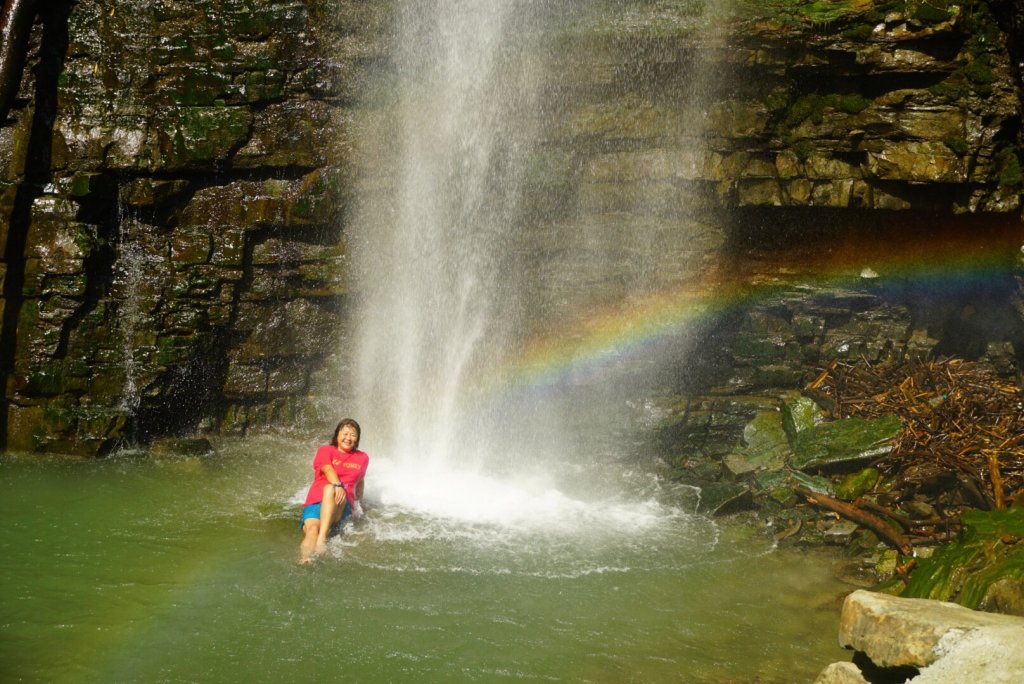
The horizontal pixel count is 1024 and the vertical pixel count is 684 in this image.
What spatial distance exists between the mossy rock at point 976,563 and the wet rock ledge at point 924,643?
4.49 ft

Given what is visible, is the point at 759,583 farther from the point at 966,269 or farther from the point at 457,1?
the point at 457,1

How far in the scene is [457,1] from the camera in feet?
34.6

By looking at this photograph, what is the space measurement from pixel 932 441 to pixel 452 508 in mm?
5367

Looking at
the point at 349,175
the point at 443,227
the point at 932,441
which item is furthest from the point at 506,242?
the point at 932,441

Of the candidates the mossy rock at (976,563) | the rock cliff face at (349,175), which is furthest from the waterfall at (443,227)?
the mossy rock at (976,563)

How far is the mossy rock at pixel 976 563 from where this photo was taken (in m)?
5.89

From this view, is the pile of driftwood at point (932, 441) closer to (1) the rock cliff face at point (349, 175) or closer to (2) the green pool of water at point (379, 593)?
(1) the rock cliff face at point (349, 175)

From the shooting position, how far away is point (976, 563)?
6.46 m

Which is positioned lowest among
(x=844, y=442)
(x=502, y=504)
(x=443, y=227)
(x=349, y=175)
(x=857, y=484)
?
(x=502, y=504)

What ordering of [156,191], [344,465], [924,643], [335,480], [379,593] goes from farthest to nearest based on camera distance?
[156,191] < [344,465] < [335,480] < [379,593] < [924,643]

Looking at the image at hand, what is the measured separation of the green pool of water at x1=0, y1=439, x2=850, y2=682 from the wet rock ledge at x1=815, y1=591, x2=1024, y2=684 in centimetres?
127

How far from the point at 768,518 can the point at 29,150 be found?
940 cm

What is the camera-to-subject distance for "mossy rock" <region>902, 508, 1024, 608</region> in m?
5.89

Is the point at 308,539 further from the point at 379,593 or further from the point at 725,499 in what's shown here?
the point at 725,499
